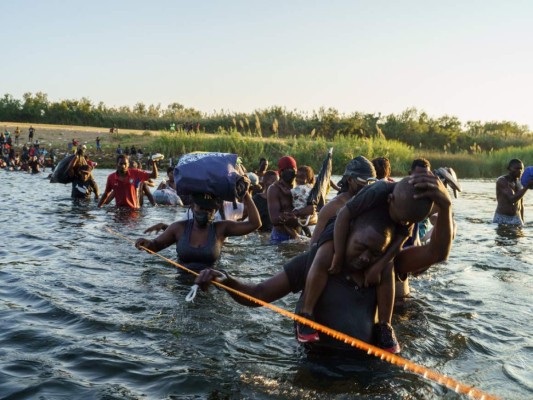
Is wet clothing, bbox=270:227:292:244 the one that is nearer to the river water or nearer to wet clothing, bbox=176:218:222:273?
the river water

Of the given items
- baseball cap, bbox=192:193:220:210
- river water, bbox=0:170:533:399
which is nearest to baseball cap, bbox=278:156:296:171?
river water, bbox=0:170:533:399

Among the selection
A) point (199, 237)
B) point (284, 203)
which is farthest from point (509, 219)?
point (199, 237)

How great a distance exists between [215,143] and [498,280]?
2339 centimetres

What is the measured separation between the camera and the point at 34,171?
95.2ft

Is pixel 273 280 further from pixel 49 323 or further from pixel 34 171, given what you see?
pixel 34 171

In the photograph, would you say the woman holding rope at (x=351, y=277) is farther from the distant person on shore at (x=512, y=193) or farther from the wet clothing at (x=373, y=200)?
the distant person on shore at (x=512, y=193)

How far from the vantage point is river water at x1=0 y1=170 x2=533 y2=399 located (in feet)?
13.3

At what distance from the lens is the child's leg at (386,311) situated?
13.1 ft

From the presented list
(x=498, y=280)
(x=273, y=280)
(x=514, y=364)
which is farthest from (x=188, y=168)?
Answer: (x=498, y=280)

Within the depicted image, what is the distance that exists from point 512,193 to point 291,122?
129ft

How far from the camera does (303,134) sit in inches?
1861

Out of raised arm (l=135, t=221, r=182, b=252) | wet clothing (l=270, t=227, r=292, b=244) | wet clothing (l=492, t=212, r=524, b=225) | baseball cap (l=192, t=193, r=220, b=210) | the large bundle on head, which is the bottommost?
wet clothing (l=270, t=227, r=292, b=244)

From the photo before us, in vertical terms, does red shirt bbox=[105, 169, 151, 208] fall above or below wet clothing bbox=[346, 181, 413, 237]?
below

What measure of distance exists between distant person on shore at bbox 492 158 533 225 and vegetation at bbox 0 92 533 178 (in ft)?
55.0
